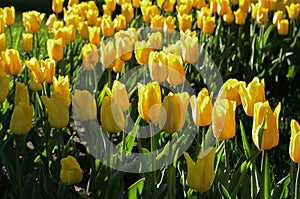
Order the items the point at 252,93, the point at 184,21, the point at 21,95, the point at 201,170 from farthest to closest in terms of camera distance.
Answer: the point at 184,21 → the point at 21,95 → the point at 252,93 → the point at 201,170

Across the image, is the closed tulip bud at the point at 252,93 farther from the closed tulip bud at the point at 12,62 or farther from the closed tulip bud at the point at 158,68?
the closed tulip bud at the point at 12,62

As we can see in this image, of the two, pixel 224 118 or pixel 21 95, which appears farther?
pixel 21 95

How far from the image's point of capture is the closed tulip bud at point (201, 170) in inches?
71.5

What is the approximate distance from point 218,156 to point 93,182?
0.54 m

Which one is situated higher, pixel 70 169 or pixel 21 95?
pixel 21 95

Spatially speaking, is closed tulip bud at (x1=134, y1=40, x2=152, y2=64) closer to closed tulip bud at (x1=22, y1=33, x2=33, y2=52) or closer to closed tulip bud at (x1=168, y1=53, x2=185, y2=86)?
closed tulip bud at (x1=168, y1=53, x2=185, y2=86)

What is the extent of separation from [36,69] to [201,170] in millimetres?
1177

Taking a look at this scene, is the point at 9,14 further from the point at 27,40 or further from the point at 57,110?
the point at 57,110

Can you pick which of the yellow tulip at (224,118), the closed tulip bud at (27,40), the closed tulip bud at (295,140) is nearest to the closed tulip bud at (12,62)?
the closed tulip bud at (27,40)

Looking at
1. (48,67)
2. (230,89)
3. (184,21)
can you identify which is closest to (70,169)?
(230,89)

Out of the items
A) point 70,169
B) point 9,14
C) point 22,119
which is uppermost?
point 9,14

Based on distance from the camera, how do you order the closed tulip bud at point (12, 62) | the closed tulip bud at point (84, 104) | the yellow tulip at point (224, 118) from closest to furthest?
1. the yellow tulip at point (224, 118)
2. the closed tulip bud at point (84, 104)
3. the closed tulip bud at point (12, 62)

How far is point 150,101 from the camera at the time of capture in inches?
79.1

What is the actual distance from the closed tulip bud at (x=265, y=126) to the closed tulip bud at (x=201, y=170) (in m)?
0.17
